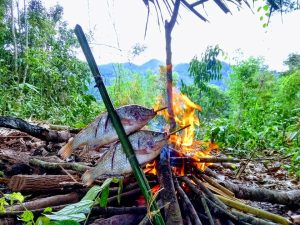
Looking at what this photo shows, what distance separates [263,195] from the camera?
6.85 ft

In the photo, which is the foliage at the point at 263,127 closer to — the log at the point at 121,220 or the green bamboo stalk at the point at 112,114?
the log at the point at 121,220

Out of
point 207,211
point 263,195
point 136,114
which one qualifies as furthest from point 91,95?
point 136,114

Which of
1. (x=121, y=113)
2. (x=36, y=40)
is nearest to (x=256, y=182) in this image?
(x=121, y=113)

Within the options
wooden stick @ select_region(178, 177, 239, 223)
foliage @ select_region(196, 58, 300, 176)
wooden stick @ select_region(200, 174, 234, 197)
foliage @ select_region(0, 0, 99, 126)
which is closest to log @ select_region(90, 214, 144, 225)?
wooden stick @ select_region(178, 177, 239, 223)

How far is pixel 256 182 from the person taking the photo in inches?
119

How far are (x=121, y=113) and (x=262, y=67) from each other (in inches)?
695

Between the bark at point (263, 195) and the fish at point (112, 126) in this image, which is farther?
the bark at point (263, 195)

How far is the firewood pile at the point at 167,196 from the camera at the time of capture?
1.57 meters

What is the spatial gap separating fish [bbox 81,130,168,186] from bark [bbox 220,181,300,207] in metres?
0.95

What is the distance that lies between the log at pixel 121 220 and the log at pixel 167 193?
21cm

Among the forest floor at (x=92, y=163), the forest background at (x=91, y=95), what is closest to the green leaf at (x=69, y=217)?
the forest background at (x=91, y=95)

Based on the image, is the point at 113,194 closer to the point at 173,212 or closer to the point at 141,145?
the point at 173,212

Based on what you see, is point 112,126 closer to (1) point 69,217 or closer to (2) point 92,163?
(1) point 69,217

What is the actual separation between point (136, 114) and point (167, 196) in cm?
62
